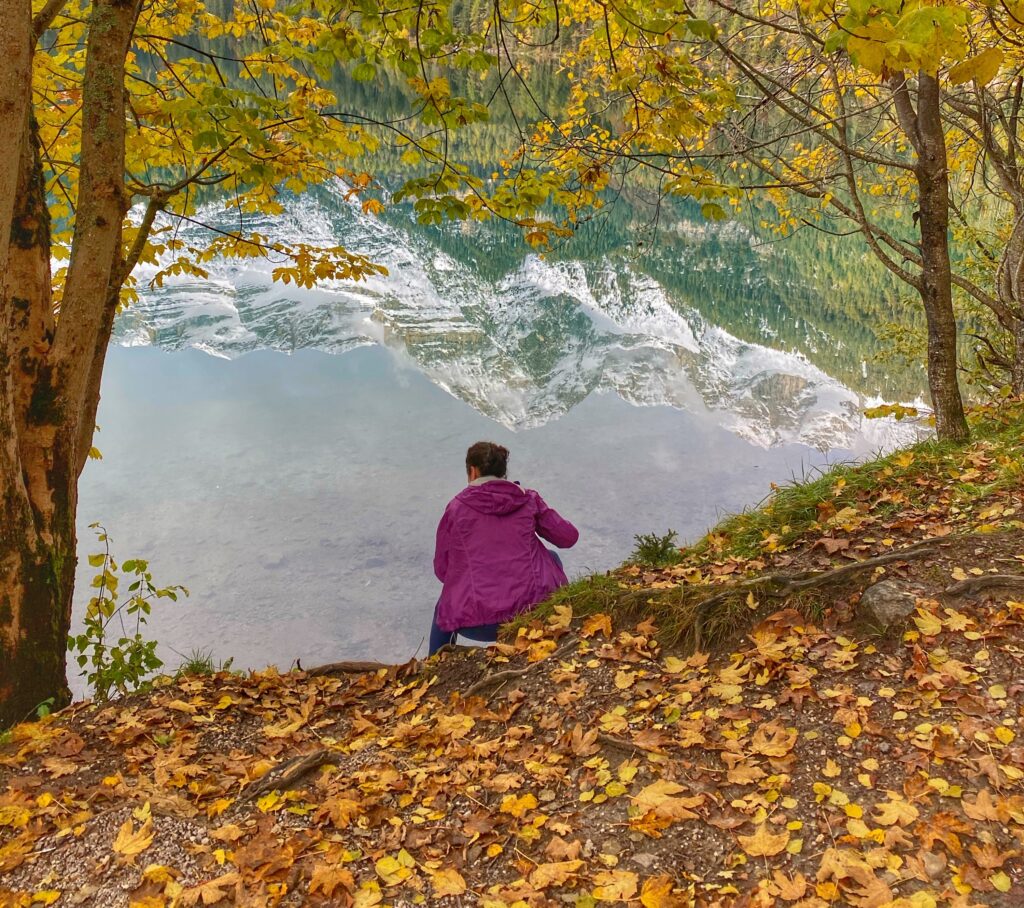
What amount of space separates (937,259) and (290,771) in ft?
18.6

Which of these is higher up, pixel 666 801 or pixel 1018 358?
pixel 1018 358

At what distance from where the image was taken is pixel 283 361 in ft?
60.1

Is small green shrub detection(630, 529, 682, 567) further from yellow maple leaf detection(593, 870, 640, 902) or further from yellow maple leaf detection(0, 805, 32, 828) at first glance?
yellow maple leaf detection(0, 805, 32, 828)

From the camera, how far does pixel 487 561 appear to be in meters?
4.96

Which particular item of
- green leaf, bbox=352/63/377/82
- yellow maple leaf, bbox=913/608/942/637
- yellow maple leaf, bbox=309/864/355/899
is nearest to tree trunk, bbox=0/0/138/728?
green leaf, bbox=352/63/377/82

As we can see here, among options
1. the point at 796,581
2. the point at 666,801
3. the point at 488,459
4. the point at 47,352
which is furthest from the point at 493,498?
the point at 47,352

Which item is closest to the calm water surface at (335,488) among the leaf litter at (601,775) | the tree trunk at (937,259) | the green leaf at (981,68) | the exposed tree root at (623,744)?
the leaf litter at (601,775)

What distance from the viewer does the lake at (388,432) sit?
898 cm

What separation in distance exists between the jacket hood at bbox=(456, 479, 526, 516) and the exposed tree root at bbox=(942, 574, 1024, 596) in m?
2.55

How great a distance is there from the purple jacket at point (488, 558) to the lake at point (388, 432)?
3.66 ft

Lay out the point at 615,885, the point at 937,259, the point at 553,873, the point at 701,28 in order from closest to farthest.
A: the point at 615,885 → the point at 553,873 → the point at 701,28 → the point at 937,259

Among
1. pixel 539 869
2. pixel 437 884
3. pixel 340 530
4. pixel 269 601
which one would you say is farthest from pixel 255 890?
pixel 340 530

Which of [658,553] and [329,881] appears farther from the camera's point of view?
[658,553]

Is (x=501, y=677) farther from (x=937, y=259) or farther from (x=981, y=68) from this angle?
(x=937, y=259)
